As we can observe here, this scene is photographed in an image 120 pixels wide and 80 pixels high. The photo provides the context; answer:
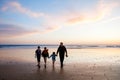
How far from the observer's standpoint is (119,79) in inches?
570

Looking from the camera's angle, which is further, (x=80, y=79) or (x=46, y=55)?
(x=46, y=55)

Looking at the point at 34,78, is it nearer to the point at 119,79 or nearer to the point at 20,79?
the point at 20,79

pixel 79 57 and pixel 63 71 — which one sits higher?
pixel 79 57

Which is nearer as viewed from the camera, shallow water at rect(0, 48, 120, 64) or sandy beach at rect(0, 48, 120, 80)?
sandy beach at rect(0, 48, 120, 80)

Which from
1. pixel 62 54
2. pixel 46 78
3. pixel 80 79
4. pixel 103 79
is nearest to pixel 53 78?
pixel 46 78

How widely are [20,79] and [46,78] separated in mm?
1453

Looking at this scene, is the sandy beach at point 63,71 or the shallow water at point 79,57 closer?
the sandy beach at point 63,71

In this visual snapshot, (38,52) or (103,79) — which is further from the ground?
(38,52)

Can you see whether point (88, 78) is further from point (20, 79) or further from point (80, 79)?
point (20, 79)

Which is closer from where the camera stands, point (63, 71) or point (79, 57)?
point (63, 71)

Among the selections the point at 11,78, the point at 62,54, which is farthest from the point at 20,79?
the point at 62,54

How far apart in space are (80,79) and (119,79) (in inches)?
83.9

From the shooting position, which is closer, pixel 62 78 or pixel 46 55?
pixel 62 78

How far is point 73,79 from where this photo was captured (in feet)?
47.2
